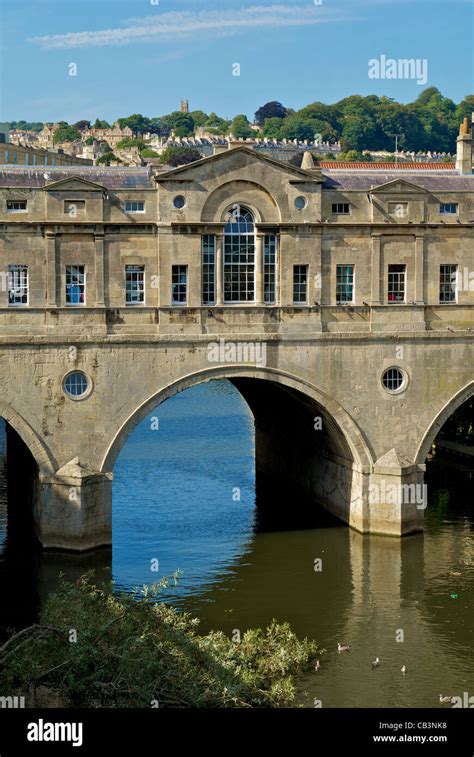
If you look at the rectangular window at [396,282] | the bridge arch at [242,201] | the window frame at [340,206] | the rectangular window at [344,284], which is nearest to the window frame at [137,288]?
the bridge arch at [242,201]

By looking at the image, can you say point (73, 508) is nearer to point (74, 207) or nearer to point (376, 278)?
point (74, 207)

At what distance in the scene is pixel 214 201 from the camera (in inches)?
1777

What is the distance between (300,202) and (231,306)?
16.7 ft

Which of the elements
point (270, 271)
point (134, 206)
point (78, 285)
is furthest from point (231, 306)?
point (78, 285)

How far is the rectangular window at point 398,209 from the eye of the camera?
154 feet

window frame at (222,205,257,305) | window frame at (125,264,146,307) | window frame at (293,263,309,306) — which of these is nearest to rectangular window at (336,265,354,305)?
window frame at (293,263,309,306)

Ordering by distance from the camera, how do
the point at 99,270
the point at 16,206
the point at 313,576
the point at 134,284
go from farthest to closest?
the point at 134,284 → the point at 99,270 → the point at 16,206 → the point at 313,576

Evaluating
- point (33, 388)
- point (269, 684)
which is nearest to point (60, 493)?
point (33, 388)

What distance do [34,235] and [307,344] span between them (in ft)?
38.5

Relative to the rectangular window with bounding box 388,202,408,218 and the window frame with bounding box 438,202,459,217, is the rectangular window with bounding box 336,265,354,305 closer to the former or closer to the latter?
the rectangular window with bounding box 388,202,408,218

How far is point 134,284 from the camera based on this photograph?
1767 inches

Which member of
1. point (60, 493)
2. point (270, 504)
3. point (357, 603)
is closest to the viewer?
point (357, 603)

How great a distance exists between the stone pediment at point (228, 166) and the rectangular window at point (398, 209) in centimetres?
365

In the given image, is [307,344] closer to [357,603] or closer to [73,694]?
[357,603]
